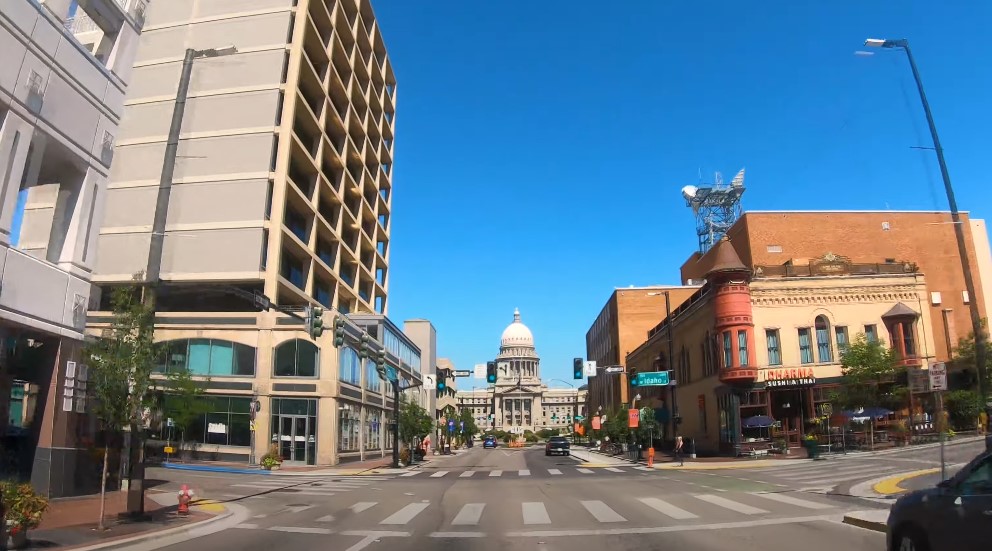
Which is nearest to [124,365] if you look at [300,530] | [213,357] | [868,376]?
[300,530]

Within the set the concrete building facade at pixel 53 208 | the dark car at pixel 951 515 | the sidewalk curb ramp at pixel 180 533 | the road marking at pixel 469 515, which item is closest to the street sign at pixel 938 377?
the dark car at pixel 951 515

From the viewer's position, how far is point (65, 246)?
56.1 ft

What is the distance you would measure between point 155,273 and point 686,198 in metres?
96.0

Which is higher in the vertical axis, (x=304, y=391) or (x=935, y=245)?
(x=935, y=245)

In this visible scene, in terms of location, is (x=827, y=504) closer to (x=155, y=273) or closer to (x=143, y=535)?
(x=143, y=535)

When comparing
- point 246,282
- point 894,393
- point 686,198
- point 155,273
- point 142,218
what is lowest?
point 894,393

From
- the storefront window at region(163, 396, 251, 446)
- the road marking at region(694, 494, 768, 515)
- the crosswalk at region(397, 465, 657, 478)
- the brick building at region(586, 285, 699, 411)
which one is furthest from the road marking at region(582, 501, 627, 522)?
the brick building at region(586, 285, 699, 411)

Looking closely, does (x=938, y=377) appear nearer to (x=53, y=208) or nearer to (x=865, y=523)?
(x=865, y=523)

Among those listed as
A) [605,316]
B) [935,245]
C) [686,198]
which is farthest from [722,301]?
[686,198]

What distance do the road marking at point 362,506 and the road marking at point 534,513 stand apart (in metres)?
4.04

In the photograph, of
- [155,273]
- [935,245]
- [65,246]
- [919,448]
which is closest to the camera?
[155,273]

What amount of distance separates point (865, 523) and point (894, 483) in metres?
8.61

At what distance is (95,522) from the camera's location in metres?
13.6

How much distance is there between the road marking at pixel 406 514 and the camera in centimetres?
1441
